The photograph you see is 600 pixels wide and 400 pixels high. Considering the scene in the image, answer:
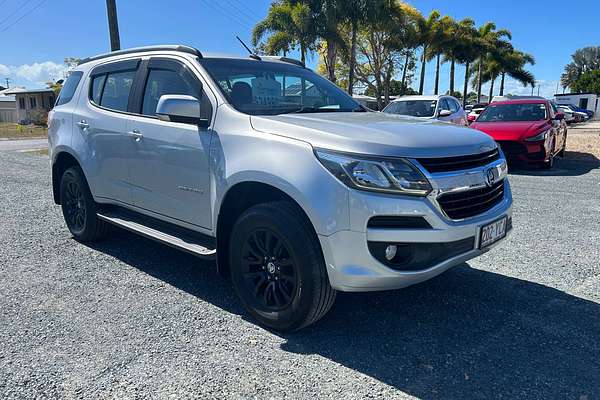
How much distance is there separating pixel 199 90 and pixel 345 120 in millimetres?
1186

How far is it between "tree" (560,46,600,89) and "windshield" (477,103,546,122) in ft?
309

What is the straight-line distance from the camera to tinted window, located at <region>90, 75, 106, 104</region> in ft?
15.9

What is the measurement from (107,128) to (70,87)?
4.08ft

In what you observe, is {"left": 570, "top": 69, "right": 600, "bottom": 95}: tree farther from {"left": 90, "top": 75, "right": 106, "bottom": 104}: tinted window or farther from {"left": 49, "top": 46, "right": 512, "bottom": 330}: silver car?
{"left": 90, "top": 75, "right": 106, "bottom": 104}: tinted window

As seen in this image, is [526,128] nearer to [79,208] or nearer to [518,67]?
[79,208]

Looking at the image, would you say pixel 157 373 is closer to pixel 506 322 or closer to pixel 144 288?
pixel 144 288

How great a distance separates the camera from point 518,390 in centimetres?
263

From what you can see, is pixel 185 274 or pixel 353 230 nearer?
pixel 353 230

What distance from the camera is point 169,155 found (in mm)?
3807

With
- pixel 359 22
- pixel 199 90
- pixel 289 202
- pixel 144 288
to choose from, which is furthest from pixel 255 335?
pixel 359 22

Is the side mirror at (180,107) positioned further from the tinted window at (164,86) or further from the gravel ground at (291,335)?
the gravel ground at (291,335)

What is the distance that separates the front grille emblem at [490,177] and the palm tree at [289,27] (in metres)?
21.6

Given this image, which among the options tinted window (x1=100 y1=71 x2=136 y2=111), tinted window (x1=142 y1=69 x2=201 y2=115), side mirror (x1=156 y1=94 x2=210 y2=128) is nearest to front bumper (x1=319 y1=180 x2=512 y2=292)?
side mirror (x1=156 y1=94 x2=210 y2=128)

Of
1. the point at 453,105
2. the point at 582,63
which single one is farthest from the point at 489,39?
the point at 582,63
